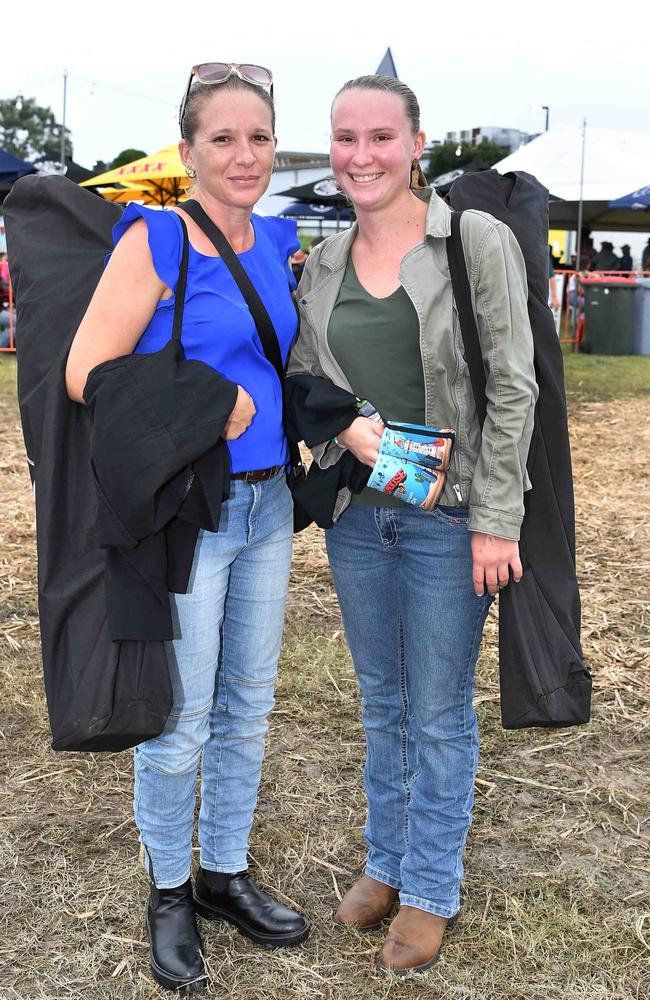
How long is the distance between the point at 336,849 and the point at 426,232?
212cm

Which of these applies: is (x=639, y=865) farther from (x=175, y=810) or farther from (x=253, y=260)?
(x=253, y=260)

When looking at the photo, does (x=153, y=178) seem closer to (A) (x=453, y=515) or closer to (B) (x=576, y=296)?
(B) (x=576, y=296)

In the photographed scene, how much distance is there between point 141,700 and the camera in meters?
2.43

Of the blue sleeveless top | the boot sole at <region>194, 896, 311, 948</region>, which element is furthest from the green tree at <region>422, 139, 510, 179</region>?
the boot sole at <region>194, 896, 311, 948</region>

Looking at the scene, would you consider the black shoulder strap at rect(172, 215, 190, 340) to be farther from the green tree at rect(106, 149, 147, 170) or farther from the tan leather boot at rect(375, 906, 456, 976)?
the green tree at rect(106, 149, 147, 170)

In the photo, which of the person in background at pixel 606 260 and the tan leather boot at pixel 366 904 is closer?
the tan leather boot at pixel 366 904

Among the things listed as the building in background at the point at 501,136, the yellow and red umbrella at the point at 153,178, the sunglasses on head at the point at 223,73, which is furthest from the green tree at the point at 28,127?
the sunglasses on head at the point at 223,73

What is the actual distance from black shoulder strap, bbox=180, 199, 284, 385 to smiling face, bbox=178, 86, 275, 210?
0.07m

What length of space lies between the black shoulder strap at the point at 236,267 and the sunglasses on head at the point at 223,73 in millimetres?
262

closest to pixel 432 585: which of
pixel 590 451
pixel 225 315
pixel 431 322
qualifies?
pixel 431 322

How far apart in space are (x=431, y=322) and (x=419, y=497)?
17.2 inches

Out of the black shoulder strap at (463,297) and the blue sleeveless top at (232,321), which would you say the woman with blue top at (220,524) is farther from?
the black shoulder strap at (463,297)

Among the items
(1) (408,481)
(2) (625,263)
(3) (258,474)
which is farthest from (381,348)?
(2) (625,263)

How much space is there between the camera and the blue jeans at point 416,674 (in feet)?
8.57
